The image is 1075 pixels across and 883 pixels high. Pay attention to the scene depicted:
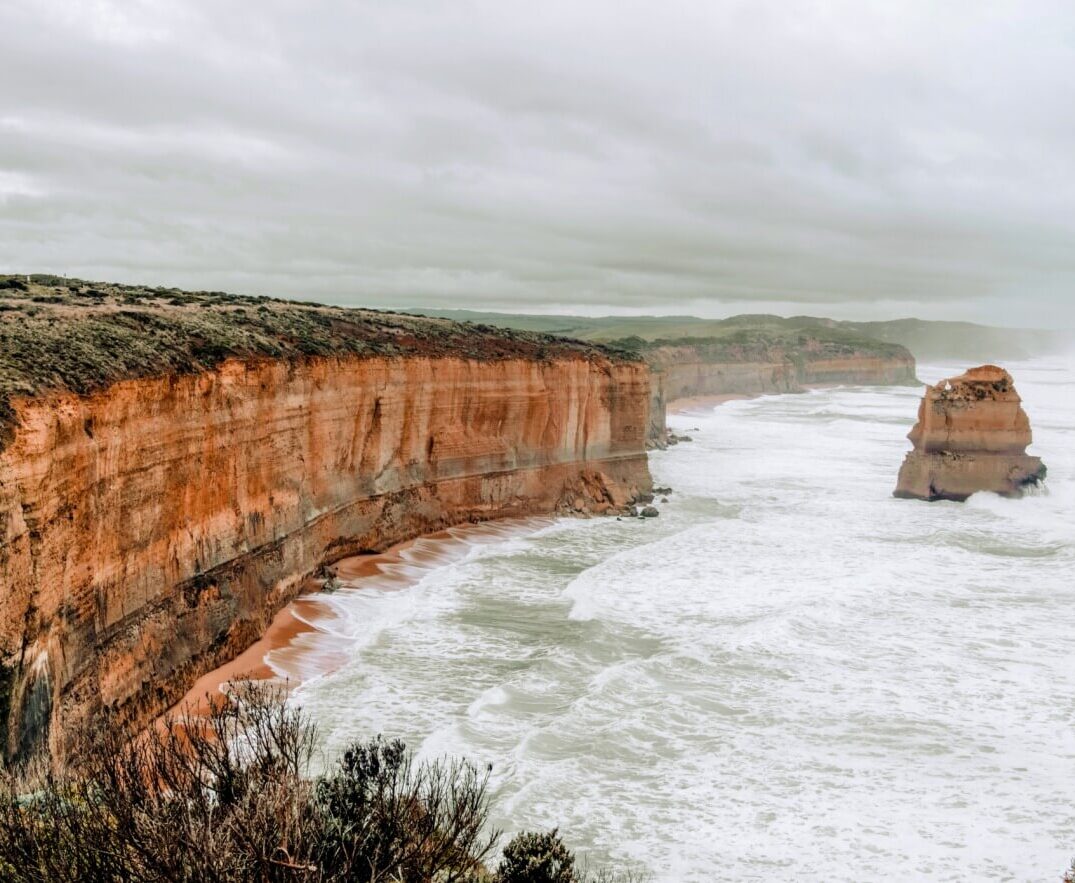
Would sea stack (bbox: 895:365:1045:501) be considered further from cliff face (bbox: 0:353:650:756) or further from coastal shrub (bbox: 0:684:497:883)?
coastal shrub (bbox: 0:684:497:883)

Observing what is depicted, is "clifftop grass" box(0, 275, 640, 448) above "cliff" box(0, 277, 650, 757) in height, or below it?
above

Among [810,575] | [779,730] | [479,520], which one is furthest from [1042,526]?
[779,730]

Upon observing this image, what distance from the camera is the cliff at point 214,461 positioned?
13.9m

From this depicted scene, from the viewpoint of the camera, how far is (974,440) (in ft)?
125

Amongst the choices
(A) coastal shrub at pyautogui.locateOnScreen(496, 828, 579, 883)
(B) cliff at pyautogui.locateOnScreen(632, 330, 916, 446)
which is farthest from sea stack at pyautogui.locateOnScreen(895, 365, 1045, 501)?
(A) coastal shrub at pyautogui.locateOnScreen(496, 828, 579, 883)

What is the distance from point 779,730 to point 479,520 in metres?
17.9

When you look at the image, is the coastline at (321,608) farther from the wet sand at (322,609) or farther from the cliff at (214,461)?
the cliff at (214,461)

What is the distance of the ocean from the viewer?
44.8ft

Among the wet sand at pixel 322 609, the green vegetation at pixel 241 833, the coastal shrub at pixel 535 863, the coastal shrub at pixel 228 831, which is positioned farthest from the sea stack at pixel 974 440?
the coastal shrub at pixel 228 831

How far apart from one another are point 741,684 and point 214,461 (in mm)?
11450

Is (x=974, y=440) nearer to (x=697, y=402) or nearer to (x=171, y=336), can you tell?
(x=171, y=336)

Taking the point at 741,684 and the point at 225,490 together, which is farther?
the point at 225,490

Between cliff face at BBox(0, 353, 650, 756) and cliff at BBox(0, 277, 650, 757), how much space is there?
1.9 inches

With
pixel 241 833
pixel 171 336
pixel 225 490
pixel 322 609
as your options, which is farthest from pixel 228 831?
pixel 322 609
